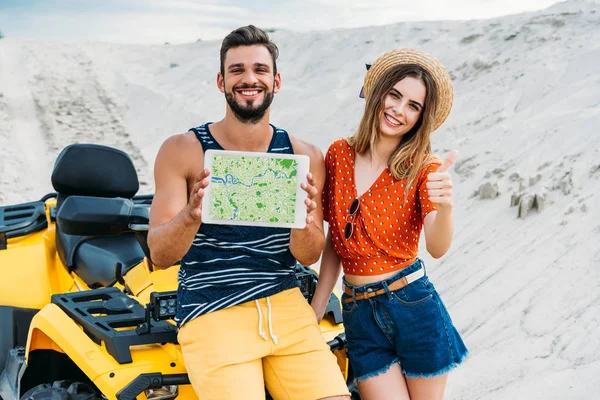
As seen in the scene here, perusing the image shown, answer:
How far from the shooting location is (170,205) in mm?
2447

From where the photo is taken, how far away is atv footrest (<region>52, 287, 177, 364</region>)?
244cm

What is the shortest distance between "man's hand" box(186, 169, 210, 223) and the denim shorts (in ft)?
2.34

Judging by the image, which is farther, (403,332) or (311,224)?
(403,332)

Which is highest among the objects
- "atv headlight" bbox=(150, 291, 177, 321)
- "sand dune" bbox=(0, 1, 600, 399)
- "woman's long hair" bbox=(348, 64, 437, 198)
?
"woman's long hair" bbox=(348, 64, 437, 198)

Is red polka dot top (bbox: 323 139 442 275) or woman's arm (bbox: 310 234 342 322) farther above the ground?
red polka dot top (bbox: 323 139 442 275)

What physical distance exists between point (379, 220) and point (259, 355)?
0.67 metres

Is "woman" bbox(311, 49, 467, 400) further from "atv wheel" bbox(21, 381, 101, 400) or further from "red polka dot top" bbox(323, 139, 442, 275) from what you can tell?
"atv wheel" bbox(21, 381, 101, 400)

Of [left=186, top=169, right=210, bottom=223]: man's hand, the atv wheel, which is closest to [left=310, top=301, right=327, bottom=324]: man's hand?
[left=186, top=169, right=210, bottom=223]: man's hand

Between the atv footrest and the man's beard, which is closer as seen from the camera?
the atv footrest

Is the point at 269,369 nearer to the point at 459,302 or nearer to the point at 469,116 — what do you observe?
the point at 459,302

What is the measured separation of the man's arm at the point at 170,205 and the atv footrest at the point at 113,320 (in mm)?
258

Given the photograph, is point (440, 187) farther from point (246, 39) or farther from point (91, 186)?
point (91, 186)

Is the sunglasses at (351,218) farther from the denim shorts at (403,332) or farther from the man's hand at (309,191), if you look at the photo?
the man's hand at (309,191)

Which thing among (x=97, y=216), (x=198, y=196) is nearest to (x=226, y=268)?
(x=198, y=196)
